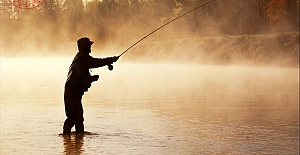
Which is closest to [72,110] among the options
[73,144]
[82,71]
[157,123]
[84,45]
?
[82,71]

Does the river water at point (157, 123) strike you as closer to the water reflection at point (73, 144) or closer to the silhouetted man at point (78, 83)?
the water reflection at point (73, 144)

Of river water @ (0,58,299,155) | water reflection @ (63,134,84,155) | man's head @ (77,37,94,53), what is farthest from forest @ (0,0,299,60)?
water reflection @ (63,134,84,155)

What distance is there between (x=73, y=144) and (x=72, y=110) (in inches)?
41.4

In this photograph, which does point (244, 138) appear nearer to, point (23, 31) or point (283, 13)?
point (283, 13)

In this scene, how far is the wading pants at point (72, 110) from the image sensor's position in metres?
10.3

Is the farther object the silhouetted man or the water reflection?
the silhouetted man

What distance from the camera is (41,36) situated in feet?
325

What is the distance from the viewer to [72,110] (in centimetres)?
1031

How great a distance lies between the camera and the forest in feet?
221

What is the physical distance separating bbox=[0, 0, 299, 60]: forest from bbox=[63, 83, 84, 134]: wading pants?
52.9m

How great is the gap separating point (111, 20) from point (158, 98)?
250 feet

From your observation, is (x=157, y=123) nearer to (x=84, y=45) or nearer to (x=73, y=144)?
(x=84, y=45)

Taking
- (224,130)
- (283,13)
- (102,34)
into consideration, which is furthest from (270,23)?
(224,130)

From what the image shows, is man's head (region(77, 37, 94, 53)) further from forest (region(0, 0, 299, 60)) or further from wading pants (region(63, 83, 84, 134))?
forest (region(0, 0, 299, 60))
